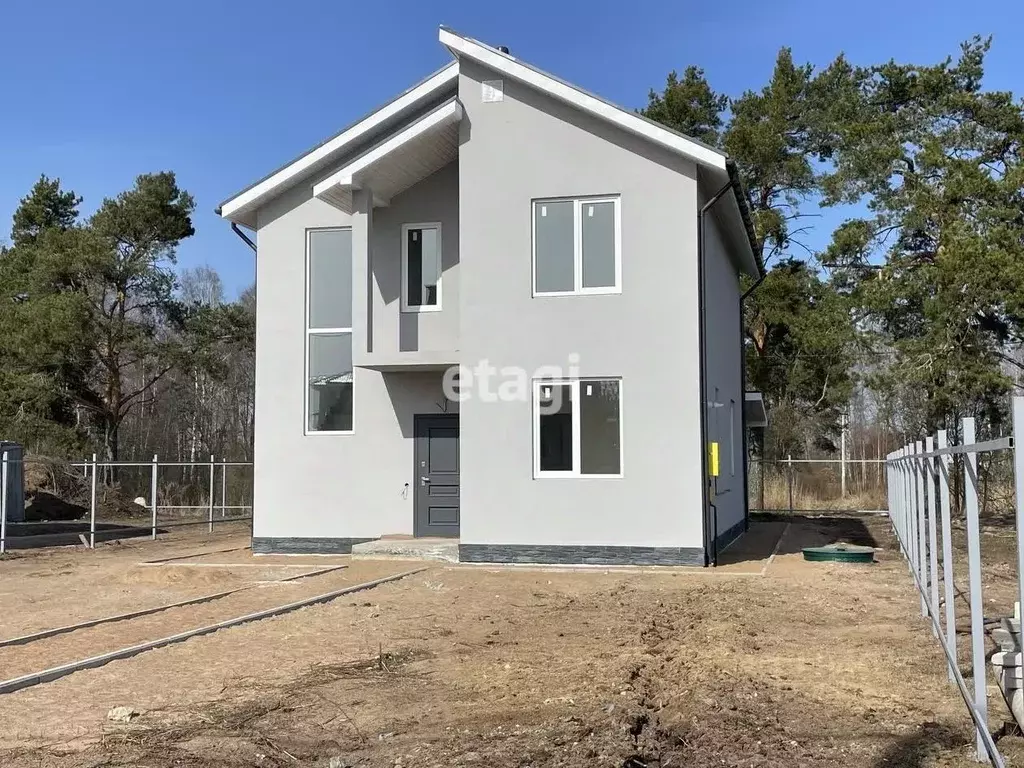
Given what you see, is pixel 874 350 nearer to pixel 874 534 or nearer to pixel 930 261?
pixel 930 261

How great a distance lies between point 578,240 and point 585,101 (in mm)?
2014

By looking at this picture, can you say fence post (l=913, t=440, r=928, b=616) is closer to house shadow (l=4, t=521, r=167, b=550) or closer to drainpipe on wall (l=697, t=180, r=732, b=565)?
drainpipe on wall (l=697, t=180, r=732, b=565)

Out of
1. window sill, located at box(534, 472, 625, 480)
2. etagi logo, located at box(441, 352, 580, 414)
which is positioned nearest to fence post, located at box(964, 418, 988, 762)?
window sill, located at box(534, 472, 625, 480)

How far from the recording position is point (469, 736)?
18.5ft

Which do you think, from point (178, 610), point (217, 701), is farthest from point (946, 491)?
point (178, 610)

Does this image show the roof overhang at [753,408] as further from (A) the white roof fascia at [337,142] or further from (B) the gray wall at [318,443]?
(A) the white roof fascia at [337,142]

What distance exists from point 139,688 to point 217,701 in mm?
816

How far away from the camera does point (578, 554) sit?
14164 mm

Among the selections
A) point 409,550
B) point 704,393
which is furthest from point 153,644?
point 704,393

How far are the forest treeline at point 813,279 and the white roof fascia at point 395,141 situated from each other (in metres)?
10.5

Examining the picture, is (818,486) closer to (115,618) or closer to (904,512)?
(904,512)

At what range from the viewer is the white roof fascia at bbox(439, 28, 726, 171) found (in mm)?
13938

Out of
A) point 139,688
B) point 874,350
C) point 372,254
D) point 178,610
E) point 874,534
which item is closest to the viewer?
point 139,688

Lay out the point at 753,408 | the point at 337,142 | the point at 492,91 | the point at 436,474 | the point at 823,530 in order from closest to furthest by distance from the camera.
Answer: the point at 492,91 → the point at 337,142 → the point at 436,474 → the point at 823,530 → the point at 753,408
